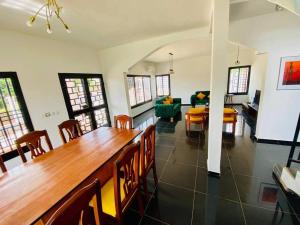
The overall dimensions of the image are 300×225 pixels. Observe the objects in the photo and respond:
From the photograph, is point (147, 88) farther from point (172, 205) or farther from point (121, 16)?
point (172, 205)

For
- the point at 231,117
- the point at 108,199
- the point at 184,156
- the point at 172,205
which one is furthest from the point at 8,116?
the point at 231,117

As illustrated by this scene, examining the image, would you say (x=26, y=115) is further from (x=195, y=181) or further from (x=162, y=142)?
(x=195, y=181)

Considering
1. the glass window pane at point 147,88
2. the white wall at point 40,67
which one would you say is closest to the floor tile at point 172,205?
the white wall at point 40,67

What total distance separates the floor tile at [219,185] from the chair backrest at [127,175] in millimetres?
1066

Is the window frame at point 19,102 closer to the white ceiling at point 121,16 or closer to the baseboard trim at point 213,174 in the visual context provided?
the white ceiling at point 121,16

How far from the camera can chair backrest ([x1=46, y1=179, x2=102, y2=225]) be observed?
62cm

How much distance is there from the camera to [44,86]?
2908 millimetres

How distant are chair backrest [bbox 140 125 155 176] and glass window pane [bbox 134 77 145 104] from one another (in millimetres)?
5008

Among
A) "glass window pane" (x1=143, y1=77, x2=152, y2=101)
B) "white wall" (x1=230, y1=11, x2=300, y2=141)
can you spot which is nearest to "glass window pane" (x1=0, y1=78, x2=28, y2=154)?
"white wall" (x1=230, y1=11, x2=300, y2=141)

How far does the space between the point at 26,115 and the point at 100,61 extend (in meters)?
2.54

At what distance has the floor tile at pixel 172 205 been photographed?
1.56m

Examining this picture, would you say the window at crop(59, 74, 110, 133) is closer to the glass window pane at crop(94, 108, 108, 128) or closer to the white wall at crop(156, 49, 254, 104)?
the glass window pane at crop(94, 108, 108, 128)

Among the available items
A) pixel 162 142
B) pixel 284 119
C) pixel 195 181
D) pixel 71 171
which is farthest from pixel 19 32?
pixel 284 119

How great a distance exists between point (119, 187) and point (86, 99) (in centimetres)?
340
